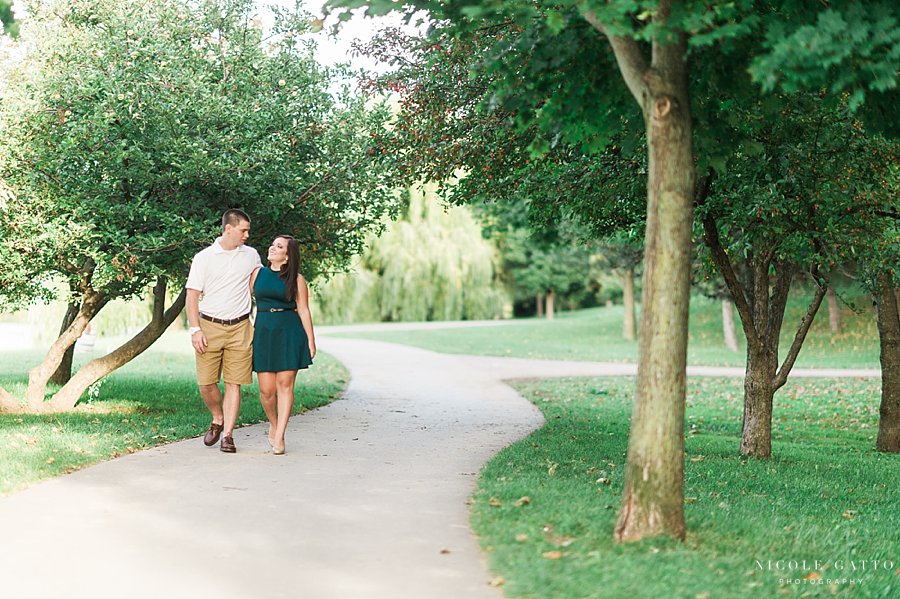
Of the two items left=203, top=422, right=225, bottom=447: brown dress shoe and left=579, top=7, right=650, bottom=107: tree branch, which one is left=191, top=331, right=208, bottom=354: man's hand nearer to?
left=203, top=422, right=225, bottom=447: brown dress shoe

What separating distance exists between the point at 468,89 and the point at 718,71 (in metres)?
4.79

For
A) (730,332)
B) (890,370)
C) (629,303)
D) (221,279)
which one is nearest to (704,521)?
(221,279)

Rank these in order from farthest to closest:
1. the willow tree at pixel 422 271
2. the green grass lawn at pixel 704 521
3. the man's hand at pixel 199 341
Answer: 1. the willow tree at pixel 422 271
2. the man's hand at pixel 199 341
3. the green grass lawn at pixel 704 521

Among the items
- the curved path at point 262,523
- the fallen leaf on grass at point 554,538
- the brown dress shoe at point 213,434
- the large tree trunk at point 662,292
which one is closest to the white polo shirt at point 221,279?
the brown dress shoe at point 213,434

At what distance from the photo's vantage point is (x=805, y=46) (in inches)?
182

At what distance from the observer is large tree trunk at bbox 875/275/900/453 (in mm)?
11643

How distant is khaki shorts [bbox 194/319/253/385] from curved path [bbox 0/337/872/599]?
70 centimetres

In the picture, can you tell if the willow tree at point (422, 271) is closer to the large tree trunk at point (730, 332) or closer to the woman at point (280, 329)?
the large tree trunk at point (730, 332)

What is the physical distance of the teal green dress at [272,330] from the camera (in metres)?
8.30

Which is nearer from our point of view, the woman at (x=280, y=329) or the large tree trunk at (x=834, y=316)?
the woman at (x=280, y=329)

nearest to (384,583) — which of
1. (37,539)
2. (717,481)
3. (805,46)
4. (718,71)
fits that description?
(37,539)

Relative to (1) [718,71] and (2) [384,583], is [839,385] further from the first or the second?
(2) [384,583]

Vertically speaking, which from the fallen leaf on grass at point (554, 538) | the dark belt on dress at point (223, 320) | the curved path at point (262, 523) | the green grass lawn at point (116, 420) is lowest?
the green grass lawn at point (116, 420)

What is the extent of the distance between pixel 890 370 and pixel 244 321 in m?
8.40
